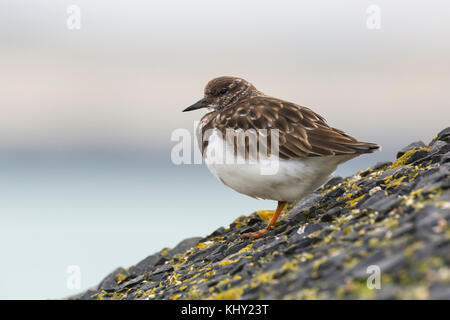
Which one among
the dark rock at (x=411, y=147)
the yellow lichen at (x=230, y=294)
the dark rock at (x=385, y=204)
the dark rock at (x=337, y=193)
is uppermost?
the dark rock at (x=411, y=147)

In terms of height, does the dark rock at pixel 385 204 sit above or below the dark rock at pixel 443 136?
below

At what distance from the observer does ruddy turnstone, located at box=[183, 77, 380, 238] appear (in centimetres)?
839

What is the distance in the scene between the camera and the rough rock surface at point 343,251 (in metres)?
4.76

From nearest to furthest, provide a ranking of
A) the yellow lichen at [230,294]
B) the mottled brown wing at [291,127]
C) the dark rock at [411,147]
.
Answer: the yellow lichen at [230,294], the mottled brown wing at [291,127], the dark rock at [411,147]

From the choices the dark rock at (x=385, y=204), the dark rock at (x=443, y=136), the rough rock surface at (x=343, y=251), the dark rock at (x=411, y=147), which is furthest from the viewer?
the dark rock at (x=411, y=147)

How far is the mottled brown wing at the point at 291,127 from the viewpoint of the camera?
8.37m

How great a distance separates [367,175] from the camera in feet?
35.2

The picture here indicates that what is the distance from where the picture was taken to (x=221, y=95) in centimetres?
1138

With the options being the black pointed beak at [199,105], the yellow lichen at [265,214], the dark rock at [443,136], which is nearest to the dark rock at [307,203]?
the yellow lichen at [265,214]

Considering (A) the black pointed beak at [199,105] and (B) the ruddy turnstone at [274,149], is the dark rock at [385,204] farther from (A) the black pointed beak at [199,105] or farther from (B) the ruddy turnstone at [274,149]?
(A) the black pointed beak at [199,105]

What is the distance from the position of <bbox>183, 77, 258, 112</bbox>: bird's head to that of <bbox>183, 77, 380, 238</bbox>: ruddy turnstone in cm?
176

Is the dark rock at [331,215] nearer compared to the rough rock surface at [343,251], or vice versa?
the rough rock surface at [343,251]
